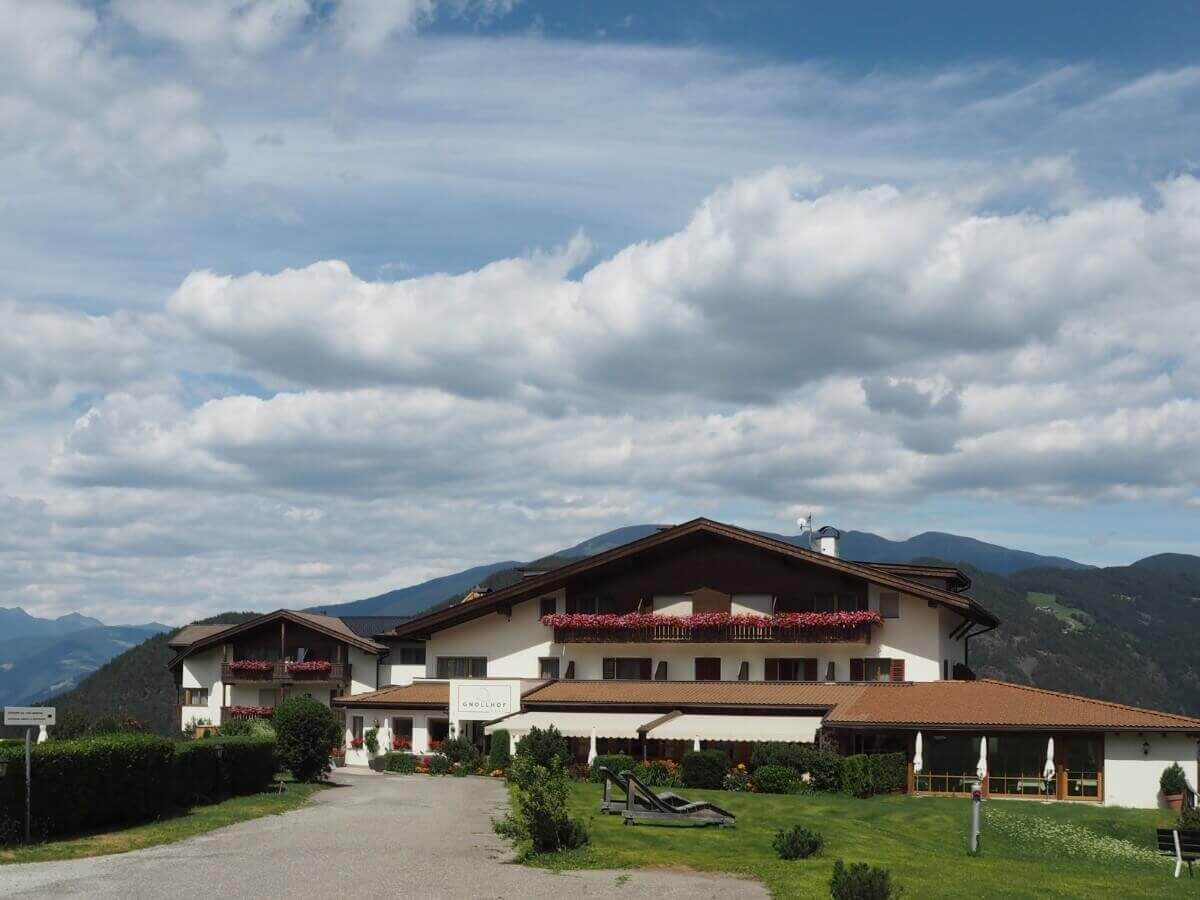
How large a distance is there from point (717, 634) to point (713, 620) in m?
0.54

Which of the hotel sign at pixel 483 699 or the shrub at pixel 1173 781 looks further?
the hotel sign at pixel 483 699

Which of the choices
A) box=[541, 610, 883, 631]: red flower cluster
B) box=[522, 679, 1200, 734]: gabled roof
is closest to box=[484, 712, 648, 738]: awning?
box=[522, 679, 1200, 734]: gabled roof

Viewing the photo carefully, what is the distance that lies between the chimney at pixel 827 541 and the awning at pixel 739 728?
12.4 m

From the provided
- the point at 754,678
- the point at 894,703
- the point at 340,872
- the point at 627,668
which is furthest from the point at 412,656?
the point at 340,872

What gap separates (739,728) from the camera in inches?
1704

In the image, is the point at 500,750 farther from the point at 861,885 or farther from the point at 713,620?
the point at 861,885

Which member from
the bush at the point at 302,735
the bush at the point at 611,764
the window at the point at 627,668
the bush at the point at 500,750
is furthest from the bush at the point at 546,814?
the window at the point at 627,668

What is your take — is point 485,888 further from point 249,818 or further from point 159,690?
point 159,690

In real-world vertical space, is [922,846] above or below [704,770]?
above

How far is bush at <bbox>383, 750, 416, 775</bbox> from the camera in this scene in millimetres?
49969

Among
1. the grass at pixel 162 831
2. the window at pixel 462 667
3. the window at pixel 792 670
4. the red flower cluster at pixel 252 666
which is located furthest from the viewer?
the red flower cluster at pixel 252 666

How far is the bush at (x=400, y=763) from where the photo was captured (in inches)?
1967

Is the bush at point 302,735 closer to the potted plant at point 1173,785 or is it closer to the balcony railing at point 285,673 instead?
the potted plant at point 1173,785

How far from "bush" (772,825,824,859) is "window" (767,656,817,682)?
26593 mm
